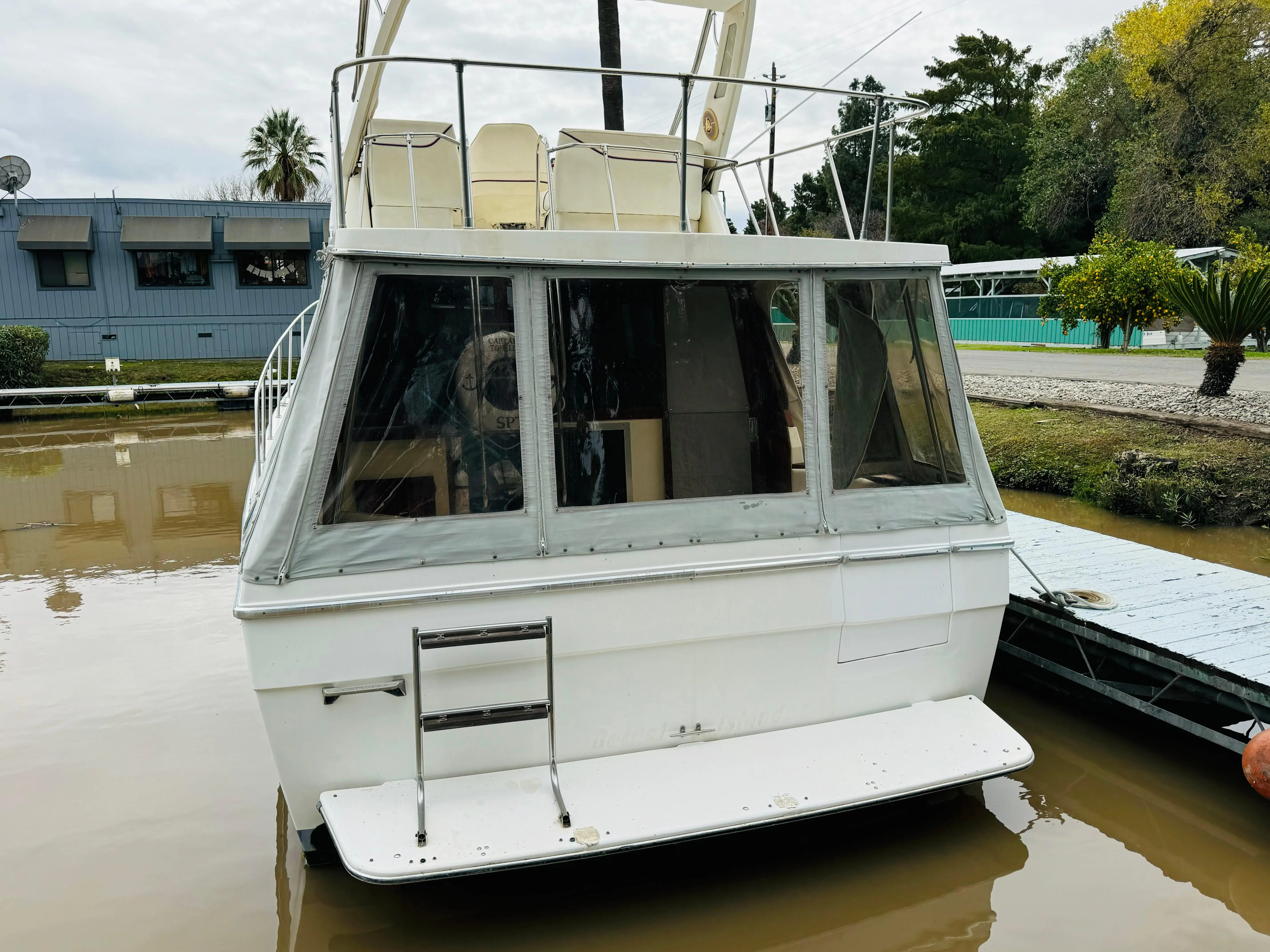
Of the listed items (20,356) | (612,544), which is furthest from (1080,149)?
(612,544)

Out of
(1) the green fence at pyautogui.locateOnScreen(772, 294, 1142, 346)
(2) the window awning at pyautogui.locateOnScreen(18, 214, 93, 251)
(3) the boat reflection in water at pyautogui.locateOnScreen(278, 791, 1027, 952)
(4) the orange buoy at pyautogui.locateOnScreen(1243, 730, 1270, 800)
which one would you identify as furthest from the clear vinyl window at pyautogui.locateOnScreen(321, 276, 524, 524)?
(1) the green fence at pyautogui.locateOnScreen(772, 294, 1142, 346)

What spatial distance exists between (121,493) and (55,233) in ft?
47.7

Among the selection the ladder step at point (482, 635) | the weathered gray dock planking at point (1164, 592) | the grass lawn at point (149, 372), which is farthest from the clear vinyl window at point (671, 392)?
the grass lawn at point (149, 372)

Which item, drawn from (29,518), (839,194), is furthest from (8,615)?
(839,194)

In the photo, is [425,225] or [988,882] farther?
[425,225]

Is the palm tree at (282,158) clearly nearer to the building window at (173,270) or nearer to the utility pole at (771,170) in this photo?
the building window at (173,270)

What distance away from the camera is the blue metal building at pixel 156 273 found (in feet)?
76.7

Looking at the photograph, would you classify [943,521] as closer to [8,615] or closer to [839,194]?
[839,194]

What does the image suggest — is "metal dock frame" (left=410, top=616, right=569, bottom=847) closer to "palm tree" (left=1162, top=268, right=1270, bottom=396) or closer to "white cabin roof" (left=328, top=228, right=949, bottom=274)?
"white cabin roof" (left=328, top=228, right=949, bottom=274)

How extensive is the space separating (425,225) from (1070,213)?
38.6 meters

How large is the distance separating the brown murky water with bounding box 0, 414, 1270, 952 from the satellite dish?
22.6 meters

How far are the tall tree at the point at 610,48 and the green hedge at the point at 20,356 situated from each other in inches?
661

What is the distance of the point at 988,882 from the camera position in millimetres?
3877

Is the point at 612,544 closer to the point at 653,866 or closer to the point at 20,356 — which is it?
the point at 653,866
